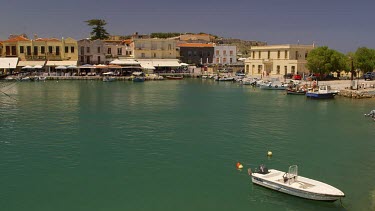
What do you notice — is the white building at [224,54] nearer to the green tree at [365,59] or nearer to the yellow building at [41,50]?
the yellow building at [41,50]

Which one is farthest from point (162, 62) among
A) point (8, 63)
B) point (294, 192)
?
point (294, 192)

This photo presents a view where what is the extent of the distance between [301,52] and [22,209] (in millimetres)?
63779

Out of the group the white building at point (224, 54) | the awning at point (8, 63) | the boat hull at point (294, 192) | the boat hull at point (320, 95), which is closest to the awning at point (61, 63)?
the awning at point (8, 63)

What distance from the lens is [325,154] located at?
2202 cm

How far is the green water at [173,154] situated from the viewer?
1584cm

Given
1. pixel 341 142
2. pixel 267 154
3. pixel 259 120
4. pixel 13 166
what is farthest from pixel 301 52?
pixel 13 166

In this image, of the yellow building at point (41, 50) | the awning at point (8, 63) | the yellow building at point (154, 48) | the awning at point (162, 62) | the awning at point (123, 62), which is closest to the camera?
the awning at point (8, 63)

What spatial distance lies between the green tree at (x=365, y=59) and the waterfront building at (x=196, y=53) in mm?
36637

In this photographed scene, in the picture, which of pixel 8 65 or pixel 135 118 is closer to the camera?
pixel 135 118

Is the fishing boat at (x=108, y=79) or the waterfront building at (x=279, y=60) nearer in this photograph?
the waterfront building at (x=279, y=60)

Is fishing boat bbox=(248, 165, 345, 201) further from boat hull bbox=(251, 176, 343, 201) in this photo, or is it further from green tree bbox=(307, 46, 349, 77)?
green tree bbox=(307, 46, 349, 77)

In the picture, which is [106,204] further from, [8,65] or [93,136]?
[8,65]

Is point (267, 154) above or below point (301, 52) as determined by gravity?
below

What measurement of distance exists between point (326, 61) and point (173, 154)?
45.5 metres
